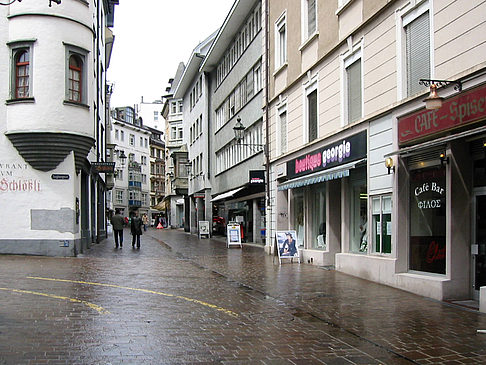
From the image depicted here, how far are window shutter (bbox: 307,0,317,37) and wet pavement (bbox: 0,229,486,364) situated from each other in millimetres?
8374

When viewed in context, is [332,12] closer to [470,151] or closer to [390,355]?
[470,151]

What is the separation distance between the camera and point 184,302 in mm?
10602

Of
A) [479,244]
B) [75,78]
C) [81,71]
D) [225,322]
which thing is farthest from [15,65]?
[479,244]

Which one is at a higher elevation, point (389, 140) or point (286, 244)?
point (389, 140)

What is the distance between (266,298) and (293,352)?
179 inches

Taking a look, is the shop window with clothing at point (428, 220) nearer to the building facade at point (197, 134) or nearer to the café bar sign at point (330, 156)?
the café bar sign at point (330, 156)

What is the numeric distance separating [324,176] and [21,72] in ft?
39.4

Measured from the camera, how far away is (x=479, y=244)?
35.5ft

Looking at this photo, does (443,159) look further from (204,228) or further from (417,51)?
(204,228)

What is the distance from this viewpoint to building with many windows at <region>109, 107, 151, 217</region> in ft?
298

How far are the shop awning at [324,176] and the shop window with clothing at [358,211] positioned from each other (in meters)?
0.57

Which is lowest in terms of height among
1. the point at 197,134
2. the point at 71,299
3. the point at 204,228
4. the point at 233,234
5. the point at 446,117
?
the point at 204,228

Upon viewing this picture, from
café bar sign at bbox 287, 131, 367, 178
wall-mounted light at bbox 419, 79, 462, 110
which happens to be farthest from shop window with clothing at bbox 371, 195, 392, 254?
wall-mounted light at bbox 419, 79, 462, 110

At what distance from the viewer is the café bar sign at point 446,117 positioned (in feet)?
32.8
